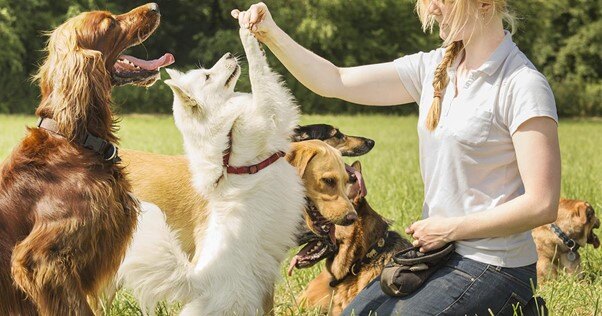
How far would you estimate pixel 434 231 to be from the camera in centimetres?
361

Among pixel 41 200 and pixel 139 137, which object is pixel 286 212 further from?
pixel 139 137

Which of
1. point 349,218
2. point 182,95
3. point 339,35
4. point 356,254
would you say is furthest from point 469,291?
point 339,35

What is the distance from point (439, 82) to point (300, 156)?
34.7 inches

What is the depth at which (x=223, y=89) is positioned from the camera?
402 centimetres

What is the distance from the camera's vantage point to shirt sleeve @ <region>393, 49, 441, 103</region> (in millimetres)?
4141

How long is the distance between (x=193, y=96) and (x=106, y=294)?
3.94 feet

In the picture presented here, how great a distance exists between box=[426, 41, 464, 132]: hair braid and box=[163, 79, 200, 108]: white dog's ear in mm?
1098

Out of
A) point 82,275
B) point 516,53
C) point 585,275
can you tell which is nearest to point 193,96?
point 82,275

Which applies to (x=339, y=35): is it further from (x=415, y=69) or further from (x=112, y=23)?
(x=112, y=23)

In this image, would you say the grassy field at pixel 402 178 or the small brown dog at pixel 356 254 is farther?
the small brown dog at pixel 356 254

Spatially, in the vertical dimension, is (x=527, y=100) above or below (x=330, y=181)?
above

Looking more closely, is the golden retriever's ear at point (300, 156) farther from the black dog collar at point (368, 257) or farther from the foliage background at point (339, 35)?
the foliage background at point (339, 35)

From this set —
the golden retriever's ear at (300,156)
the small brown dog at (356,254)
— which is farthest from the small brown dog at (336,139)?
the golden retriever's ear at (300,156)

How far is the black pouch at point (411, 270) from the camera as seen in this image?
12.0 ft
